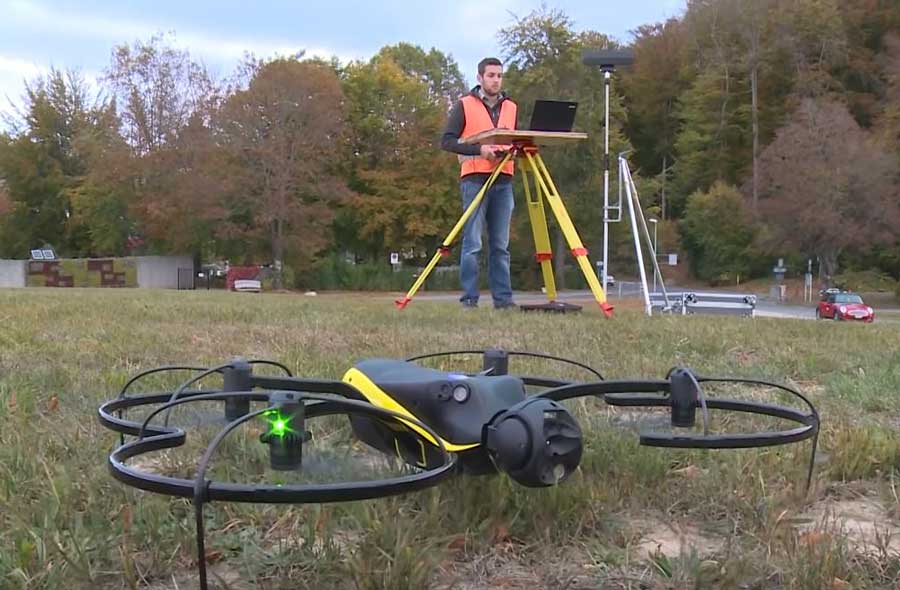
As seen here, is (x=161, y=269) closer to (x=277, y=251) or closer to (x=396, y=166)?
(x=277, y=251)

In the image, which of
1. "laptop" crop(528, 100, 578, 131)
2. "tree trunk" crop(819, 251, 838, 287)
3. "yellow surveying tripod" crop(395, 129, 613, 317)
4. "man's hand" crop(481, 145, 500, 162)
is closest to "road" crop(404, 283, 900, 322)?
"tree trunk" crop(819, 251, 838, 287)

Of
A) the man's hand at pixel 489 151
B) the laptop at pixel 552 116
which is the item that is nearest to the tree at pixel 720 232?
the man's hand at pixel 489 151

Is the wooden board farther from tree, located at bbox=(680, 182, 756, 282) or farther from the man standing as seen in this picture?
tree, located at bbox=(680, 182, 756, 282)

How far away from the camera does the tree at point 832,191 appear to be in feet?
107

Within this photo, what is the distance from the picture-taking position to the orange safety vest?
5.98 metres

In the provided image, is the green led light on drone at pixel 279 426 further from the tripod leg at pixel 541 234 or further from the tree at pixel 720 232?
the tree at pixel 720 232

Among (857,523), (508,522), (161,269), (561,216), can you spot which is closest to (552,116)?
(561,216)

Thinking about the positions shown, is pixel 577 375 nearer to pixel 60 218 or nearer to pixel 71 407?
pixel 71 407

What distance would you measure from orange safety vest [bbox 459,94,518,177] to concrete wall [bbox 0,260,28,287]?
3438 centimetres

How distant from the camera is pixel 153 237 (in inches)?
1369

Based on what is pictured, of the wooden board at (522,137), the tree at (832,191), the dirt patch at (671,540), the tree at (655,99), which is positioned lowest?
the dirt patch at (671,540)

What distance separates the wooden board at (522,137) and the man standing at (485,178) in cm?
25

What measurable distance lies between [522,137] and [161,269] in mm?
33422

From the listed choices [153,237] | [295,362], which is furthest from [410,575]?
[153,237]
